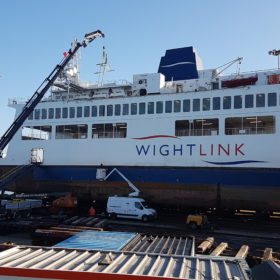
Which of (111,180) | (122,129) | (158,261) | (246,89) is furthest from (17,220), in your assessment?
(246,89)

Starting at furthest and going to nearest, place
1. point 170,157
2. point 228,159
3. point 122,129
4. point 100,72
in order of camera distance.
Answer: point 100,72 → point 122,129 → point 170,157 → point 228,159

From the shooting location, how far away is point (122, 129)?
29.7 meters

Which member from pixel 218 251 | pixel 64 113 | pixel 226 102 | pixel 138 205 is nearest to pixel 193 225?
pixel 138 205

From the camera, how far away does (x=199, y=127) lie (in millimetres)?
27094

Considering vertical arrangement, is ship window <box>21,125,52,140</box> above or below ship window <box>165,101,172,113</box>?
below

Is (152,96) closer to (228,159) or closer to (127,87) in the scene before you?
(127,87)

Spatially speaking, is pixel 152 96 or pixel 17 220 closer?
pixel 17 220

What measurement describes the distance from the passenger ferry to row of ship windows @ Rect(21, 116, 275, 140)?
9cm

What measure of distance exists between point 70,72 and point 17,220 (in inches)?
753

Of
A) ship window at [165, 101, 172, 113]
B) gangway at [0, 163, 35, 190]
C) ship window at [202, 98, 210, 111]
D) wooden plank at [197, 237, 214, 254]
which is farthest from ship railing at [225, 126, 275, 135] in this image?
gangway at [0, 163, 35, 190]

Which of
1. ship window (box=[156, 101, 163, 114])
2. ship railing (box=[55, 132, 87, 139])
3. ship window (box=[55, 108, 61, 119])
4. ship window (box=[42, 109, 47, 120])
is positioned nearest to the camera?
ship window (box=[156, 101, 163, 114])

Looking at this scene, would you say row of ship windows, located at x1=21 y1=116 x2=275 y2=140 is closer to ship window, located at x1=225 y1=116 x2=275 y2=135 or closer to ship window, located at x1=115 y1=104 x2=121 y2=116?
ship window, located at x1=225 y1=116 x2=275 y2=135

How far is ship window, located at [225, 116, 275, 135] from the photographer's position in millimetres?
25016

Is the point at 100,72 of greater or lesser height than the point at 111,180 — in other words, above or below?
above
